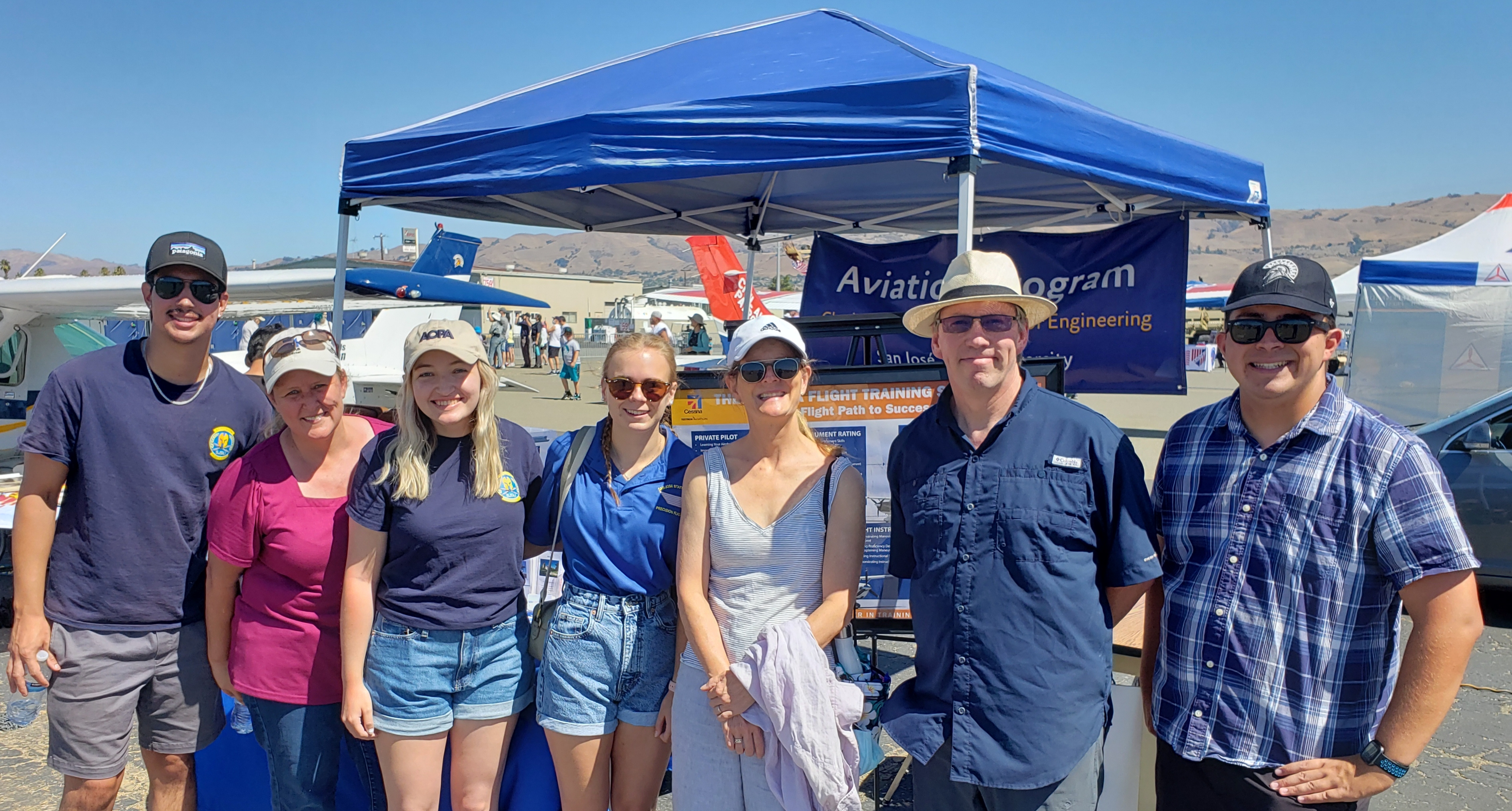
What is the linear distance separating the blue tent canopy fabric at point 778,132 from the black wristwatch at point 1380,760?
7.36 ft

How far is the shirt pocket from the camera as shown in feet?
6.45

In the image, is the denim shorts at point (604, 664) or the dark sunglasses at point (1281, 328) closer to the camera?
the dark sunglasses at point (1281, 328)

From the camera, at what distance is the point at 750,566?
89.4 inches

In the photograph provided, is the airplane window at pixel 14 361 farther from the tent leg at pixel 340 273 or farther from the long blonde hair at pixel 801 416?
the long blonde hair at pixel 801 416

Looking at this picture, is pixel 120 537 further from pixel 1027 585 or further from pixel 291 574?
pixel 1027 585

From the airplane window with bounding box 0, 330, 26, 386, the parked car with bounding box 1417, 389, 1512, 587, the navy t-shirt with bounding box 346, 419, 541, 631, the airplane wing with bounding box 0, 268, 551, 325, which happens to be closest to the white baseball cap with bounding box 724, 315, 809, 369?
the navy t-shirt with bounding box 346, 419, 541, 631

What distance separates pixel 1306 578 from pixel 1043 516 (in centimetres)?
57

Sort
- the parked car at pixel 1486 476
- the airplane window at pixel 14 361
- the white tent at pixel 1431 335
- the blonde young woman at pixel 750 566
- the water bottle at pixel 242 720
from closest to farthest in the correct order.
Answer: the blonde young woman at pixel 750 566 → the water bottle at pixel 242 720 → the parked car at pixel 1486 476 → the airplane window at pixel 14 361 → the white tent at pixel 1431 335

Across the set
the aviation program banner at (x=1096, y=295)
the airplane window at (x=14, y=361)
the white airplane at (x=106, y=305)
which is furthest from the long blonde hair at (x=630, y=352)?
the airplane window at (x=14, y=361)

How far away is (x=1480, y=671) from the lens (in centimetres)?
509

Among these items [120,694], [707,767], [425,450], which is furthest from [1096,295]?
[120,694]

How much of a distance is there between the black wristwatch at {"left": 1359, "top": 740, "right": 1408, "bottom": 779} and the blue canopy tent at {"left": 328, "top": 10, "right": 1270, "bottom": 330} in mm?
2153

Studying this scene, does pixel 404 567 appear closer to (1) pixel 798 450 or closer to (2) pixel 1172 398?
(1) pixel 798 450

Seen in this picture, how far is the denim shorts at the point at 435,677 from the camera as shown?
241 cm
